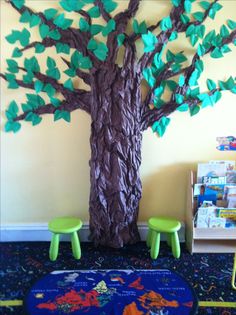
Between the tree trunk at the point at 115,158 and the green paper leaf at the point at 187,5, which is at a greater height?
the green paper leaf at the point at 187,5

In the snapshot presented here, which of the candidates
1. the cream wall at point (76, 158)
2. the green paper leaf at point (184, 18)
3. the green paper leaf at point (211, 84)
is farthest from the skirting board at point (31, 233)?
the green paper leaf at point (184, 18)

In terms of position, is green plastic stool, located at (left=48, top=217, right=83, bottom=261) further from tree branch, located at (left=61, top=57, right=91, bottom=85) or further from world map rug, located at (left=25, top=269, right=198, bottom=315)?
tree branch, located at (left=61, top=57, right=91, bottom=85)

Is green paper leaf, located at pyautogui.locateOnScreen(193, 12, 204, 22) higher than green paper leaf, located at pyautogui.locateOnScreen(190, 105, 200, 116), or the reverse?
green paper leaf, located at pyautogui.locateOnScreen(193, 12, 204, 22)

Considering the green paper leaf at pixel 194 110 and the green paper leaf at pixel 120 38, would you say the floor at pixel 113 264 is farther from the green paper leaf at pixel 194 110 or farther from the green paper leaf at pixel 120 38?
the green paper leaf at pixel 120 38

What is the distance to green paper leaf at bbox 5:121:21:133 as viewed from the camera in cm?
210

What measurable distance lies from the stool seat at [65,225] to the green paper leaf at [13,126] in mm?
640

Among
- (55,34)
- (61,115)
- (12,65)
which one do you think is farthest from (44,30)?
(61,115)

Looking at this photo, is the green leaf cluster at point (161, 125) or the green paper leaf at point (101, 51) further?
the green leaf cluster at point (161, 125)

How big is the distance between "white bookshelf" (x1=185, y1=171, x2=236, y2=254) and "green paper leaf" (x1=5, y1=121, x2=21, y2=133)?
115 centimetres

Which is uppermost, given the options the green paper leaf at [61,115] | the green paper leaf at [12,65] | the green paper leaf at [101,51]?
the green paper leaf at [101,51]

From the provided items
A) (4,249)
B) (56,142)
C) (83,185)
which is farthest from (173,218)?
(4,249)

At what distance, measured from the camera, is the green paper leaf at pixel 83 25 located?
188 cm

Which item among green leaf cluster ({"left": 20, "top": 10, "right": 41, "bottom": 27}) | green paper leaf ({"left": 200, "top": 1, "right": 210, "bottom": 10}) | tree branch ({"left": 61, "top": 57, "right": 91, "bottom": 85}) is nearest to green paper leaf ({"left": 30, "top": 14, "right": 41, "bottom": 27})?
green leaf cluster ({"left": 20, "top": 10, "right": 41, "bottom": 27})

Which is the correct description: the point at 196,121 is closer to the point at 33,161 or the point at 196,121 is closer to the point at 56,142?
the point at 56,142
